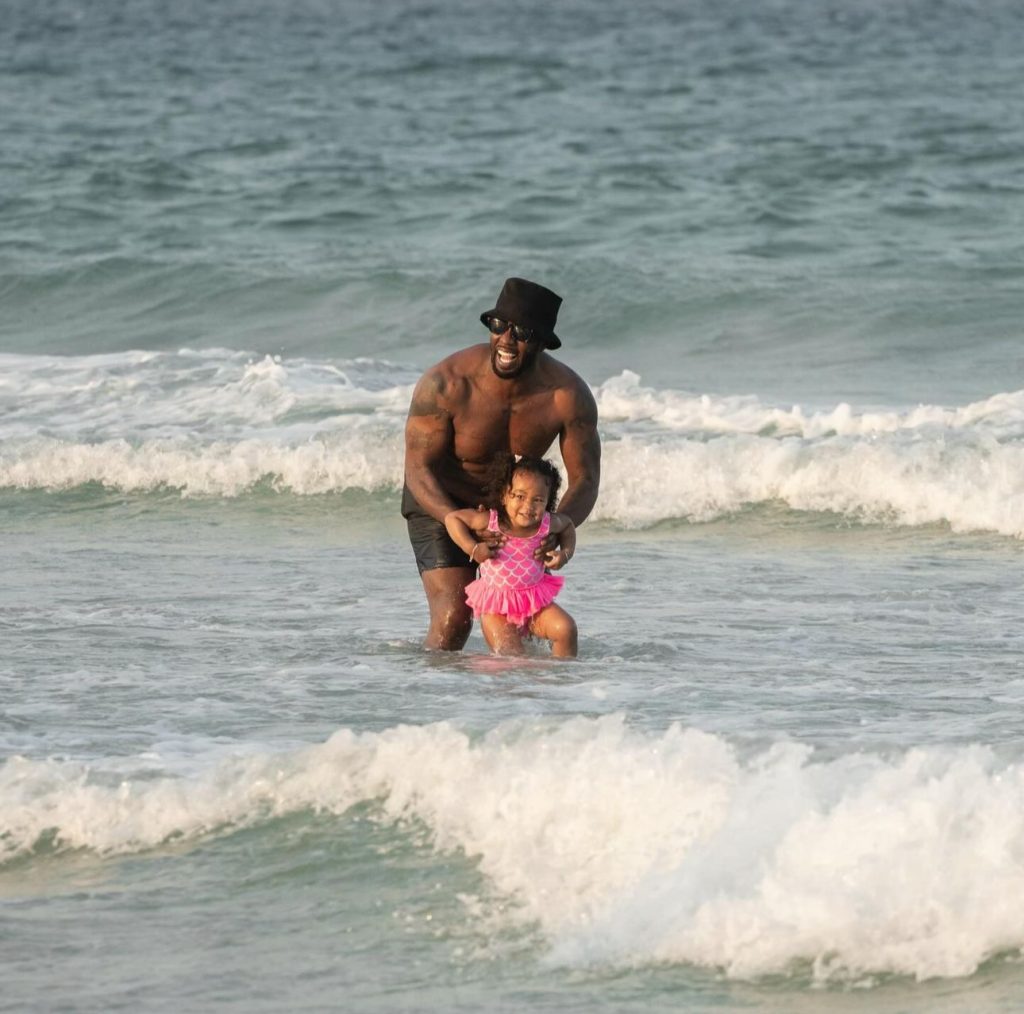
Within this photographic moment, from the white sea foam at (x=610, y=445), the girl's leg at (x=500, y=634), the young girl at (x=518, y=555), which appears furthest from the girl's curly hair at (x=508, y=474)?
the white sea foam at (x=610, y=445)

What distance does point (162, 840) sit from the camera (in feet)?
19.5

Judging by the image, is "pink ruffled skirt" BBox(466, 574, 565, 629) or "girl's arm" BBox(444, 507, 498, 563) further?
"pink ruffled skirt" BBox(466, 574, 565, 629)

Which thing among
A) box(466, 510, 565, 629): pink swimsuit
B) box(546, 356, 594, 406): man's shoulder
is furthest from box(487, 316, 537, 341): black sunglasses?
box(466, 510, 565, 629): pink swimsuit

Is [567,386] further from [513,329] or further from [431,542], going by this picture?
[431,542]

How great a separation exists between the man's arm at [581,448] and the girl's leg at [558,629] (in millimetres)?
371

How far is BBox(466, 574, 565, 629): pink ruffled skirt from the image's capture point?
7.51m

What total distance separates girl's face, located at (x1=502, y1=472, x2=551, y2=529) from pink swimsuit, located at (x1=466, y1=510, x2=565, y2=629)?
51 millimetres

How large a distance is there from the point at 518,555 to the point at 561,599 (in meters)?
1.80

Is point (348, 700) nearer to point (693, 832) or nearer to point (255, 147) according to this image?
point (693, 832)

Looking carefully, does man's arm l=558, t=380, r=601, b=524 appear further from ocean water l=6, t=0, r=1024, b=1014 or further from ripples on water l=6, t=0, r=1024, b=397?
ripples on water l=6, t=0, r=1024, b=397

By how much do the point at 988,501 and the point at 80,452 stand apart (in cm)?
541

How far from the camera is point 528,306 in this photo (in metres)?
7.16

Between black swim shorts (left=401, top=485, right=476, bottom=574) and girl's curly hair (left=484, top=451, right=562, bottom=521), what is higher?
girl's curly hair (left=484, top=451, right=562, bottom=521)

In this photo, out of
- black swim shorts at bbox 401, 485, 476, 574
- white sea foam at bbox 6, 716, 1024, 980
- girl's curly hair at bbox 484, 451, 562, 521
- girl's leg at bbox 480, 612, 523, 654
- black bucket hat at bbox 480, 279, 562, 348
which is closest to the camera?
white sea foam at bbox 6, 716, 1024, 980
